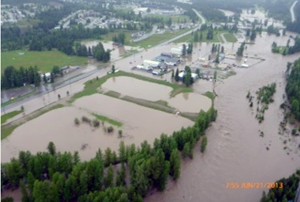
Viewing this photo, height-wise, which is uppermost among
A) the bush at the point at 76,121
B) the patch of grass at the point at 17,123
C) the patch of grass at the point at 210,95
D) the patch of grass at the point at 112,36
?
the patch of grass at the point at 112,36

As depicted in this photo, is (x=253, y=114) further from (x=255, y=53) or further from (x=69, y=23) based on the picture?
(x=69, y=23)

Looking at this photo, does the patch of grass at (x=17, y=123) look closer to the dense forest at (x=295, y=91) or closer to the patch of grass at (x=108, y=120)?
the patch of grass at (x=108, y=120)

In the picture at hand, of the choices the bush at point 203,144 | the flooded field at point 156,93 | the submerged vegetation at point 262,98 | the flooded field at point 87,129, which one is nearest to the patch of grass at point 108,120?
the flooded field at point 87,129

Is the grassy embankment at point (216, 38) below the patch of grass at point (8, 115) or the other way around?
the other way around

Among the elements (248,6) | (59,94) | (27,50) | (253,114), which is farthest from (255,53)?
(248,6)

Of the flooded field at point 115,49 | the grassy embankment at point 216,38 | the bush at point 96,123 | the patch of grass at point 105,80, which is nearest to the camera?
the bush at point 96,123

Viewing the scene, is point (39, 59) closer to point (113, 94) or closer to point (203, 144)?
point (113, 94)
